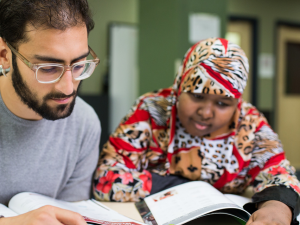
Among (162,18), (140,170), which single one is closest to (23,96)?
(140,170)

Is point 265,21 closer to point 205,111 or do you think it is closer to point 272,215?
point 205,111

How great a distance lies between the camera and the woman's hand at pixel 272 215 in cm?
76

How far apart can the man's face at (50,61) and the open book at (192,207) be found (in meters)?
0.36

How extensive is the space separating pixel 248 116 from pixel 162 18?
4.38 feet

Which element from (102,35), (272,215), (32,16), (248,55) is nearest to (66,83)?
(32,16)

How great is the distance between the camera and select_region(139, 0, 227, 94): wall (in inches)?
81.8

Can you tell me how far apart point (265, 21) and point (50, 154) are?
3.72 meters

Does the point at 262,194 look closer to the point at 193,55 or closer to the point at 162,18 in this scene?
the point at 193,55

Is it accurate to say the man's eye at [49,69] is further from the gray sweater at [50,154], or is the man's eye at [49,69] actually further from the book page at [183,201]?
the book page at [183,201]

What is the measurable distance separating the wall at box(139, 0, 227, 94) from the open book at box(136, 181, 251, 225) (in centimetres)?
130

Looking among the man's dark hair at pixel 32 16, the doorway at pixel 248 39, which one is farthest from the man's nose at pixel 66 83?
the doorway at pixel 248 39

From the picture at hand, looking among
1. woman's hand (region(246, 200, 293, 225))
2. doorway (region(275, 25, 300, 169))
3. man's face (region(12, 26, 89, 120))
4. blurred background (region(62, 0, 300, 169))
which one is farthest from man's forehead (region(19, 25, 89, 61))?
doorway (region(275, 25, 300, 169))

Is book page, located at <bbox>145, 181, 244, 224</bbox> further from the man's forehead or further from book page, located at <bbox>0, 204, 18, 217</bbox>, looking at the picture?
the man's forehead

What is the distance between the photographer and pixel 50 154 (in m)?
0.99
